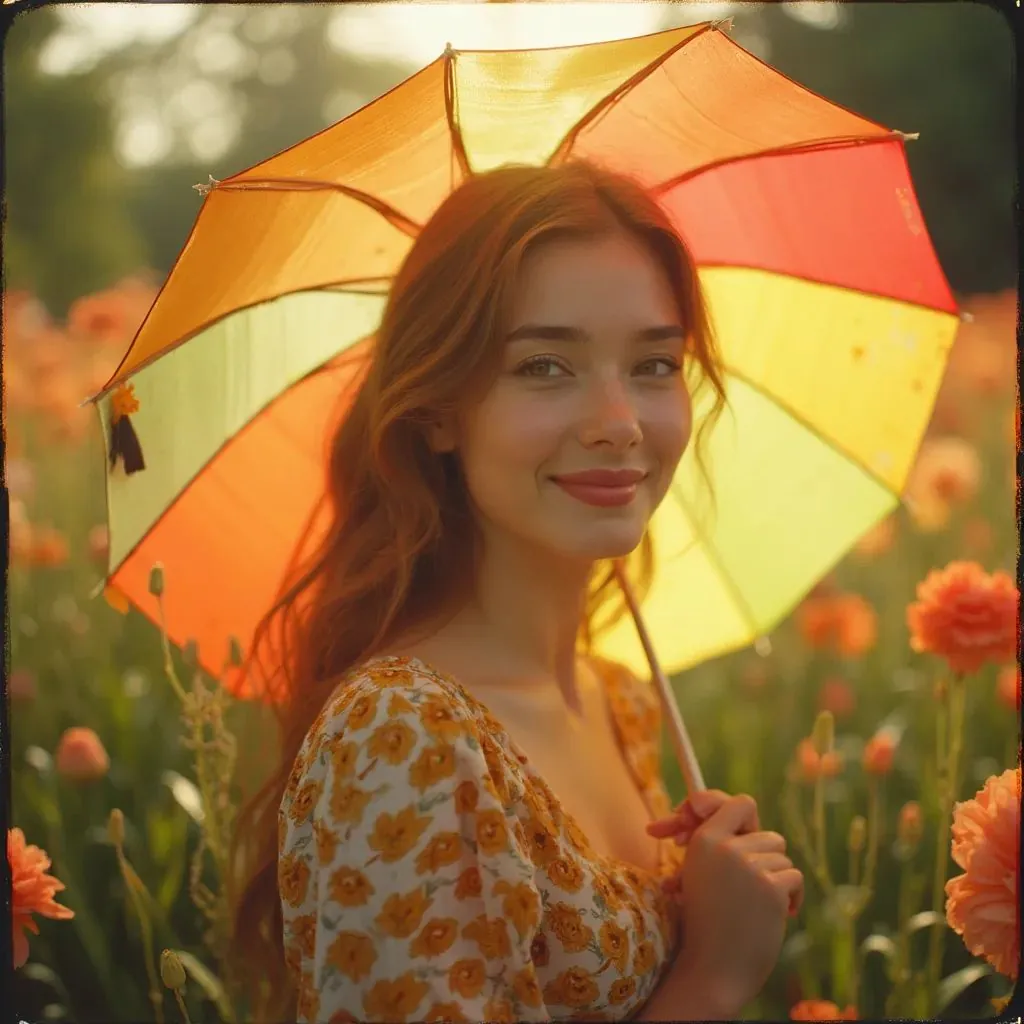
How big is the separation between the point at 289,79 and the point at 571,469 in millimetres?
9016

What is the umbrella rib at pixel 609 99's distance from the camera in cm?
113

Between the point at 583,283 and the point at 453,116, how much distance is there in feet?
0.65

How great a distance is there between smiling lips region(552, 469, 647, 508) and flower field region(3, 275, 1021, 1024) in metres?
0.42

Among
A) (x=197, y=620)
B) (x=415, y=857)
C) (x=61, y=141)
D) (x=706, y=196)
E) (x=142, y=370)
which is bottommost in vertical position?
(x=415, y=857)

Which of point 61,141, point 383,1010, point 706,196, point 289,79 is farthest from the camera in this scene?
point 289,79

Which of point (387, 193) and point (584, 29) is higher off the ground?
point (584, 29)

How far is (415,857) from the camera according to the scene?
3.07ft

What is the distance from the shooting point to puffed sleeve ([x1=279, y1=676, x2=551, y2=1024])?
0.93m

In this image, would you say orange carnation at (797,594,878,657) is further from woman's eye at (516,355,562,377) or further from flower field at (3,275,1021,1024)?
woman's eye at (516,355,562,377)

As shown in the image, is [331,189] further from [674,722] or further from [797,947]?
[797,947]

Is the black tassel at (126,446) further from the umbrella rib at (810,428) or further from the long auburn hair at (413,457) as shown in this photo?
the umbrella rib at (810,428)

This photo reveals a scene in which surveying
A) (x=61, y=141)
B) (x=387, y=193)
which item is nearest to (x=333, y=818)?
(x=387, y=193)

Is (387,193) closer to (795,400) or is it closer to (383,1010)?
(795,400)

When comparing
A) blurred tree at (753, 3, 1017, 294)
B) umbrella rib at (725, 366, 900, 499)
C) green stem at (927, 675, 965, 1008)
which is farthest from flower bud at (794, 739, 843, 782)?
blurred tree at (753, 3, 1017, 294)
